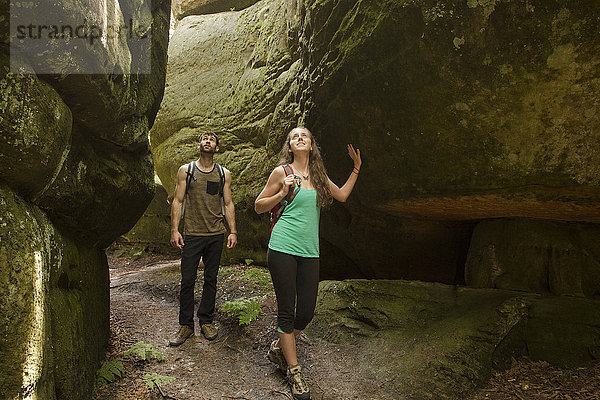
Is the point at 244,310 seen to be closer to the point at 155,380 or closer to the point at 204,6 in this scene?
the point at 155,380

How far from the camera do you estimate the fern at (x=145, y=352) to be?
4.52 meters

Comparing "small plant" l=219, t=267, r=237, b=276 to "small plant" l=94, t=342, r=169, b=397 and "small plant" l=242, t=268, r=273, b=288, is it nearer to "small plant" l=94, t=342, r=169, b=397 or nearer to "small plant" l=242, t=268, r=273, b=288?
"small plant" l=242, t=268, r=273, b=288

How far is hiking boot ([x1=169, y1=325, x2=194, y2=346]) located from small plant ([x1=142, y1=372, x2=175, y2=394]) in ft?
2.27

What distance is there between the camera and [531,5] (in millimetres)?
3402

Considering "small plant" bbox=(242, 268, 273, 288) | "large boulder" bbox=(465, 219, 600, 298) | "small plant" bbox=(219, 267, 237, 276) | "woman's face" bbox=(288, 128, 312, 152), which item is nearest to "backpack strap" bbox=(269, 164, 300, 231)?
"woman's face" bbox=(288, 128, 312, 152)

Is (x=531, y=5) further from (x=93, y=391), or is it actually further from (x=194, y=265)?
(x=93, y=391)

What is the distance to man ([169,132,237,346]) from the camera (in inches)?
197

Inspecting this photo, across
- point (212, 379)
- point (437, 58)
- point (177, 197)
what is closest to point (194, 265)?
point (177, 197)

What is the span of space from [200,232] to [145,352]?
1.58m

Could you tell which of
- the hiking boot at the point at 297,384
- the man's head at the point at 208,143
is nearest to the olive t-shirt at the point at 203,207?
the man's head at the point at 208,143

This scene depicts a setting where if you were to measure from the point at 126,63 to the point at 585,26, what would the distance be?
458cm

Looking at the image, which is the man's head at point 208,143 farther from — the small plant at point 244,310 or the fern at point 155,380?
the fern at point 155,380

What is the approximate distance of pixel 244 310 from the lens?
5.40 metres

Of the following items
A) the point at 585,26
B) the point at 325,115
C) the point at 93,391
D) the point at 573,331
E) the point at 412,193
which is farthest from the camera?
the point at 325,115
